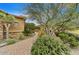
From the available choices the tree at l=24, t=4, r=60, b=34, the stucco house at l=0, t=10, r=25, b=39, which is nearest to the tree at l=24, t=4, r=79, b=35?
the tree at l=24, t=4, r=60, b=34

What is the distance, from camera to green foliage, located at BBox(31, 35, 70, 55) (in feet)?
6.43

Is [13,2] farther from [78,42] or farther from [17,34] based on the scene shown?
[78,42]

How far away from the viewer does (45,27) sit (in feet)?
6.58

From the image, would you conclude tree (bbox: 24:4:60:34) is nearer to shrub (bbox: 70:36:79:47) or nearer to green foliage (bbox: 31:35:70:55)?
green foliage (bbox: 31:35:70:55)

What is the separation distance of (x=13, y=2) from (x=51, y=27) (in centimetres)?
42

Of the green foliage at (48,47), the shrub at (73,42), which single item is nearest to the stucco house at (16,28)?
the green foliage at (48,47)

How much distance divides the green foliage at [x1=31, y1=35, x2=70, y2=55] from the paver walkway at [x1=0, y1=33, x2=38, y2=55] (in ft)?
0.16

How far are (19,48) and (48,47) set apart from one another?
0.27 metres

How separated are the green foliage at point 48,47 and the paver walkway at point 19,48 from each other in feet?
0.16

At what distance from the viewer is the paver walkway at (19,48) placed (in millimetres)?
1957

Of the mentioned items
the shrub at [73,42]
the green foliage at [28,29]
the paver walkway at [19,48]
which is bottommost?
the paver walkway at [19,48]

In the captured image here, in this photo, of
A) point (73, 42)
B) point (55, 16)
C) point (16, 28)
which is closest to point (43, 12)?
point (55, 16)

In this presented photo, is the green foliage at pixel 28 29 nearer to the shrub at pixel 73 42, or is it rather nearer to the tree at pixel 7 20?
the tree at pixel 7 20
